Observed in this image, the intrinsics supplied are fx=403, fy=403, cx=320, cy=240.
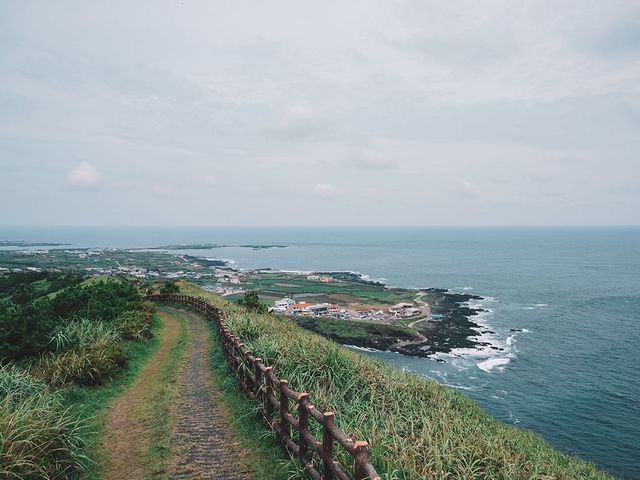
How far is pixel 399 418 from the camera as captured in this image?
9.59m

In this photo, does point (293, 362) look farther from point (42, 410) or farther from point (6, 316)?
point (6, 316)

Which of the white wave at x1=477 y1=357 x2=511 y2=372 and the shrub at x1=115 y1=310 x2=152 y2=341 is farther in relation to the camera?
the white wave at x1=477 y1=357 x2=511 y2=372

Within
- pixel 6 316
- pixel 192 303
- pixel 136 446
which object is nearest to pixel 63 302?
pixel 6 316

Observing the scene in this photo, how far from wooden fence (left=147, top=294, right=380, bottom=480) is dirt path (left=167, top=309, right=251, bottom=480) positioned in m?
0.89

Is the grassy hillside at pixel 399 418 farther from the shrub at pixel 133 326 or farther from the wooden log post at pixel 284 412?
the shrub at pixel 133 326

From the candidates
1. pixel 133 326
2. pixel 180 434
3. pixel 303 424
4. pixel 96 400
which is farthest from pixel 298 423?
pixel 133 326

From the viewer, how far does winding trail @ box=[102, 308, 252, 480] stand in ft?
24.4

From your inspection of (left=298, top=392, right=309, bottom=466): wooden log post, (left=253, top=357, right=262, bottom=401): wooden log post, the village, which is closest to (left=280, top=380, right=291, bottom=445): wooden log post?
(left=298, top=392, right=309, bottom=466): wooden log post

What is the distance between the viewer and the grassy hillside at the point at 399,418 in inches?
287

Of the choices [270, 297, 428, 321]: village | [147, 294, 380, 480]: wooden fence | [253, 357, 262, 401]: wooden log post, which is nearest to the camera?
[147, 294, 380, 480]: wooden fence

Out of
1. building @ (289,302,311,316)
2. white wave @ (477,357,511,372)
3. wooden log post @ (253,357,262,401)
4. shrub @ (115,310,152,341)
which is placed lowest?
white wave @ (477,357,511,372)

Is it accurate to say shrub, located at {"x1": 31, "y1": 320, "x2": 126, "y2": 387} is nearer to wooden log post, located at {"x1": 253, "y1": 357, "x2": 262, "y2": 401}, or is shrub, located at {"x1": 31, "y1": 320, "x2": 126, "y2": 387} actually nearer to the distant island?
wooden log post, located at {"x1": 253, "y1": 357, "x2": 262, "y2": 401}

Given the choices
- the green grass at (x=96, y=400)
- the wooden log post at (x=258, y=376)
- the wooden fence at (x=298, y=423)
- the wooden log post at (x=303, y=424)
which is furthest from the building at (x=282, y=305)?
the wooden log post at (x=303, y=424)

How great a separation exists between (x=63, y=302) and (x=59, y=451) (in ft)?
42.1
